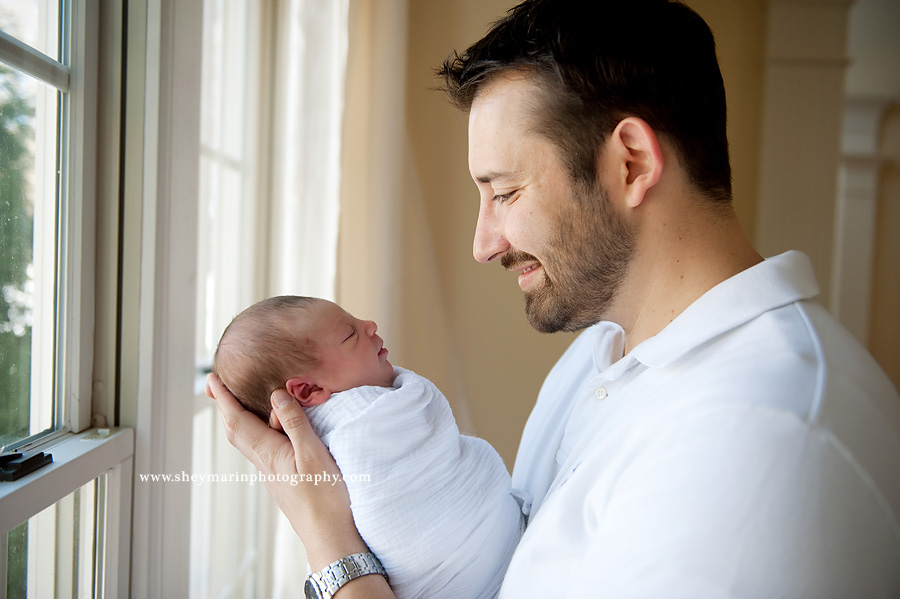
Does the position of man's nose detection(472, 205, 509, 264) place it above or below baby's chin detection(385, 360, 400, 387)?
above

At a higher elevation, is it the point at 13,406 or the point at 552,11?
the point at 552,11

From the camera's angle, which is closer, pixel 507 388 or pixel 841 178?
pixel 507 388

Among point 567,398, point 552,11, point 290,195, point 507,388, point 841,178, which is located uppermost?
point 841,178

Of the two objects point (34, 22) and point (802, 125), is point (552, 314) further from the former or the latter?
point (802, 125)

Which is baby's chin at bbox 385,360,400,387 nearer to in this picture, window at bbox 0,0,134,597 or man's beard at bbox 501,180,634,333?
man's beard at bbox 501,180,634,333

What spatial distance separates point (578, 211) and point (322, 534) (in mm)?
668

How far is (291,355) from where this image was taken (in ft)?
3.20

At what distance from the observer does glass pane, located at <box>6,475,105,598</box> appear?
2.84ft

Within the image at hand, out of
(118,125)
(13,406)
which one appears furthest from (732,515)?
(118,125)

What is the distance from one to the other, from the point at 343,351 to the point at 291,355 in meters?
0.09

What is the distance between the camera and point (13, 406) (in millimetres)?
873

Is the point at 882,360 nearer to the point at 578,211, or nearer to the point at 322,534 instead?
the point at 578,211

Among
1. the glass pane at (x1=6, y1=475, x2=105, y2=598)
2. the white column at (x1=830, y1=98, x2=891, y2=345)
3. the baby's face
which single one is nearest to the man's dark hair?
the baby's face

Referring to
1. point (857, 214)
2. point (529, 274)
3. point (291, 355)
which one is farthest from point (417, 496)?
point (857, 214)
